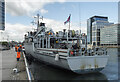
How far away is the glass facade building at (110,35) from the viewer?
93137mm

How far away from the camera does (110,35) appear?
9756 centimetres

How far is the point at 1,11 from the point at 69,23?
85650 mm

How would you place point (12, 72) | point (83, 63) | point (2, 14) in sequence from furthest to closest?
point (2, 14)
point (83, 63)
point (12, 72)

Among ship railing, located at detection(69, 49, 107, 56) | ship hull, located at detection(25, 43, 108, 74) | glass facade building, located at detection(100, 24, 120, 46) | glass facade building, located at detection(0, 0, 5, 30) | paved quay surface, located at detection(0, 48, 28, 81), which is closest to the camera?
paved quay surface, located at detection(0, 48, 28, 81)

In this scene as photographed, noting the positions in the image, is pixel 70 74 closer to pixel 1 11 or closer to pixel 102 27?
pixel 1 11

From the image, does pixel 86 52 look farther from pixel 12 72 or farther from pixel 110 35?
pixel 110 35

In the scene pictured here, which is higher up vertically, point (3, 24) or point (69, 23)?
point (3, 24)

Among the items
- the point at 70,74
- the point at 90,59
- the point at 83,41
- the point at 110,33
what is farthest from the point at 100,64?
the point at 110,33

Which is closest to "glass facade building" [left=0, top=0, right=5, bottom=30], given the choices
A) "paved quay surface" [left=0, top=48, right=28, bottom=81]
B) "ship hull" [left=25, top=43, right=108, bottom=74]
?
"paved quay surface" [left=0, top=48, right=28, bottom=81]

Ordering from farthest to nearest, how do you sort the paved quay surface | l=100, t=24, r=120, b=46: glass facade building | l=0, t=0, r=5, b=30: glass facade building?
l=100, t=24, r=120, b=46: glass facade building
l=0, t=0, r=5, b=30: glass facade building
the paved quay surface

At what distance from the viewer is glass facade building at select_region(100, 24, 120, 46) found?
306 feet

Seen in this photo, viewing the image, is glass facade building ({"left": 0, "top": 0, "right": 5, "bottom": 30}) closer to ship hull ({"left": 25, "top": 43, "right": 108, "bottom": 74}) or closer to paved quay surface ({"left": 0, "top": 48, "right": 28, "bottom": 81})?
paved quay surface ({"left": 0, "top": 48, "right": 28, "bottom": 81})

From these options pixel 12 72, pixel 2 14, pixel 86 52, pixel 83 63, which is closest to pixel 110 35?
pixel 2 14

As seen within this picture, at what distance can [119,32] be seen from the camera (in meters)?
94.6
